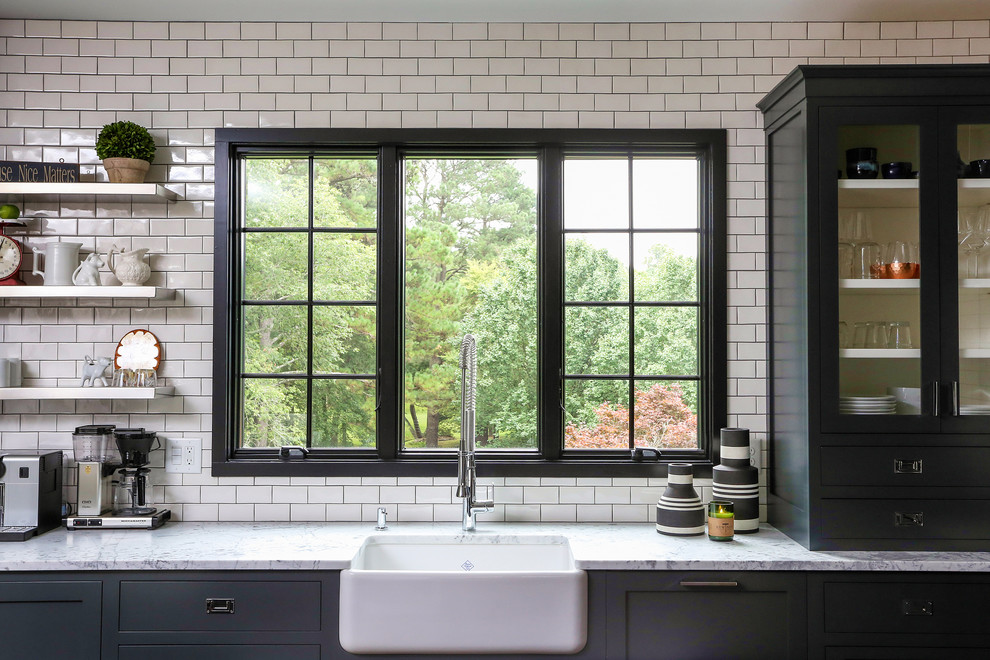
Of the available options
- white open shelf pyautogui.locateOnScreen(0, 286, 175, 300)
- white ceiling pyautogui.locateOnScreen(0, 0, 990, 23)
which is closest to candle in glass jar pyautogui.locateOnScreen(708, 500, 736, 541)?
white ceiling pyautogui.locateOnScreen(0, 0, 990, 23)

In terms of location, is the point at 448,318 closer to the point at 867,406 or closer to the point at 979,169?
the point at 867,406

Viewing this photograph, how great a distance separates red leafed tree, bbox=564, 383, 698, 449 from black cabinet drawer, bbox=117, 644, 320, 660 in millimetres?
1371

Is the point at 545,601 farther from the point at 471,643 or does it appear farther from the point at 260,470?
the point at 260,470

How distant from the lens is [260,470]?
288cm

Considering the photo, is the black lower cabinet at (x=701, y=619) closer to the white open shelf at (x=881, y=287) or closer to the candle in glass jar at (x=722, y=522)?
the candle in glass jar at (x=722, y=522)

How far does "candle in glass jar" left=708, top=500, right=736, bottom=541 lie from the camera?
254 centimetres

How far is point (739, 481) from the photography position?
106 inches

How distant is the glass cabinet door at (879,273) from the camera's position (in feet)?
7.98

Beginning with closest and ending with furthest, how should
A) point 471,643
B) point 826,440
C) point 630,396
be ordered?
1. point 471,643
2. point 826,440
3. point 630,396

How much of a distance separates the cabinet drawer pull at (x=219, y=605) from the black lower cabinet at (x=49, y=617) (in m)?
0.36

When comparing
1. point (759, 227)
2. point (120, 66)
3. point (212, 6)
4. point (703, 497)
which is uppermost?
point (212, 6)

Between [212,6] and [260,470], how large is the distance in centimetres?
189

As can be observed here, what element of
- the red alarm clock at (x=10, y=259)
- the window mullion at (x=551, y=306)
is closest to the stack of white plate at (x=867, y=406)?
the window mullion at (x=551, y=306)

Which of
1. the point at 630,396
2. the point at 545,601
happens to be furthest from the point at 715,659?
the point at 630,396
